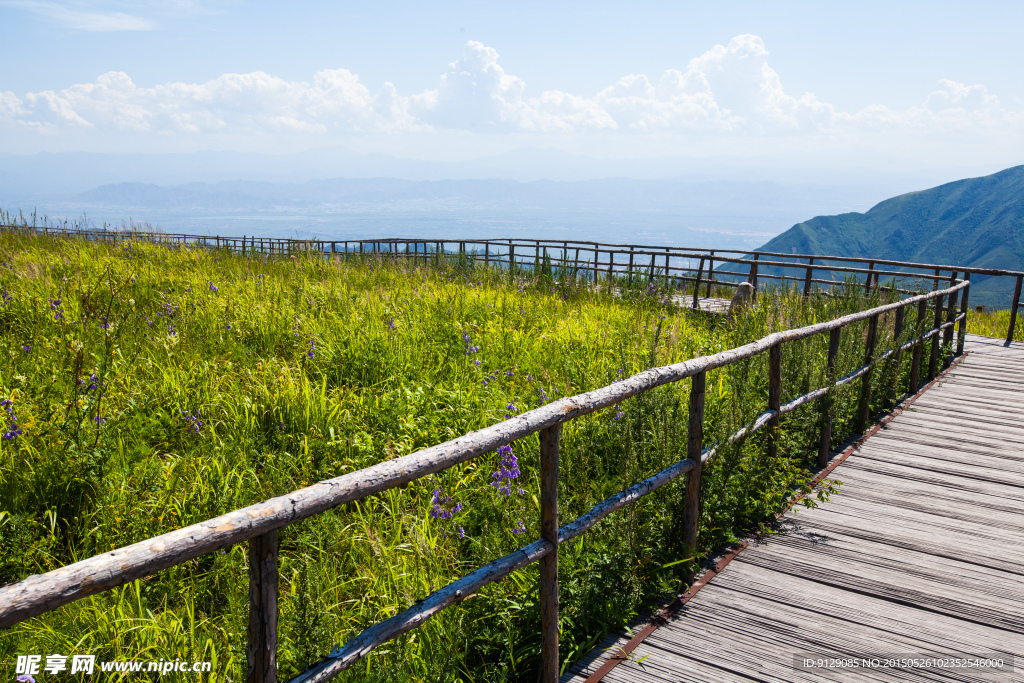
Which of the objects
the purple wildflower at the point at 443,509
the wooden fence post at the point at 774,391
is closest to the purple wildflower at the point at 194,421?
the purple wildflower at the point at 443,509

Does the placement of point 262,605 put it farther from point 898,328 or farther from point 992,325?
point 992,325

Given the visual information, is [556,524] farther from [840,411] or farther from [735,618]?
[840,411]

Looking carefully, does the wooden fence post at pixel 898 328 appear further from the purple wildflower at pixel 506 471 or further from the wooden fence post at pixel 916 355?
the purple wildflower at pixel 506 471

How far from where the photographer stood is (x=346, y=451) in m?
4.45

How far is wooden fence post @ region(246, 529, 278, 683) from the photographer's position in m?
1.47

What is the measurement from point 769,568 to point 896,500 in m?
1.46

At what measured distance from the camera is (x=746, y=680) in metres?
2.47

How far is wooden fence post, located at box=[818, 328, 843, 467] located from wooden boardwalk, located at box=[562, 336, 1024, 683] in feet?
0.57

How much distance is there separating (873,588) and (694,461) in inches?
41.0

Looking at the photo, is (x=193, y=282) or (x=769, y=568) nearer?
(x=769, y=568)

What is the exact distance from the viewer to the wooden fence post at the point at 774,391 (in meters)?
3.99

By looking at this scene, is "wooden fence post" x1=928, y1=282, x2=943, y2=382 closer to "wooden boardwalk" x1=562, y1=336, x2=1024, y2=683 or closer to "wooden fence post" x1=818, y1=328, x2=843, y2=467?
"wooden boardwalk" x1=562, y1=336, x2=1024, y2=683

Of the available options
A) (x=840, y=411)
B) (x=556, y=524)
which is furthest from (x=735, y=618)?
(x=840, y=411)

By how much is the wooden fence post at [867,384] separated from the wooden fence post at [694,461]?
117 inches
